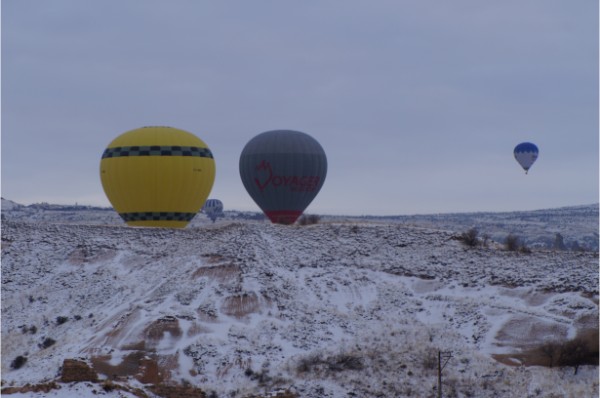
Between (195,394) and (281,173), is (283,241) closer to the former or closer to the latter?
(281,173)

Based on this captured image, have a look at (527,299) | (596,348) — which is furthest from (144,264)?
(596,348)

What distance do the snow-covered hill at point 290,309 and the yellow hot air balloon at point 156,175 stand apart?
259 centimetres

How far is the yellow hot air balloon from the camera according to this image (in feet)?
260

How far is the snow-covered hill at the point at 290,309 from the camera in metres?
57.6

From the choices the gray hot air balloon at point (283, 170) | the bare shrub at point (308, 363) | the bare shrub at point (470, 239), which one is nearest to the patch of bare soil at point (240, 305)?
the bare shrub at point (308, 363)

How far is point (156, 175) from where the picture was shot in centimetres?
7900

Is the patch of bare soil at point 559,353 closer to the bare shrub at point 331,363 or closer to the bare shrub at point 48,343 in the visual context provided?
the bare shrub at point 331,363

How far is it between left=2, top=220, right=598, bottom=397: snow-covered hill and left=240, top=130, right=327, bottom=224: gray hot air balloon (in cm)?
510

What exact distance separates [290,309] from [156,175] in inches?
707

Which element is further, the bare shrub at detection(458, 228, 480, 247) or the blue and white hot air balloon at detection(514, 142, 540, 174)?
the blue and white hot air balloon at detection(514, 142, 540, 174)

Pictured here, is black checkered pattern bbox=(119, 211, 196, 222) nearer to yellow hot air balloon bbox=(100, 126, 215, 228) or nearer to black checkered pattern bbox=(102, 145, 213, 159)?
yellow hot air balloon bbox=(100, 126, 215, 228)

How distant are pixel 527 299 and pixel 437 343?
322 inches

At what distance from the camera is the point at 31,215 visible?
176750 mm

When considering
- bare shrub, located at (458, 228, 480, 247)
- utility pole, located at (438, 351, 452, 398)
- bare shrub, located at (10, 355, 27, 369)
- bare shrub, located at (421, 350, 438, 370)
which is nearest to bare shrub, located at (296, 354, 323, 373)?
bare shrub, located at (421, 350, 438, 370)
